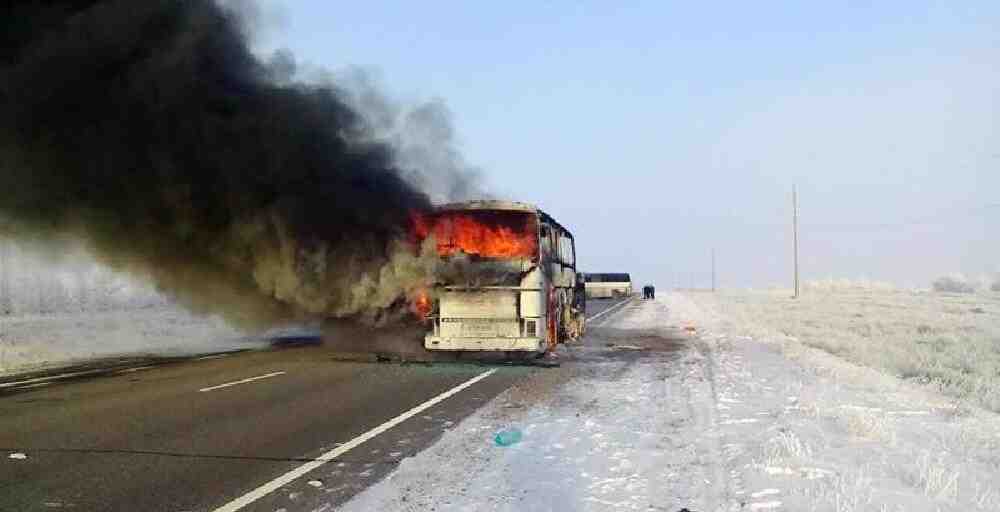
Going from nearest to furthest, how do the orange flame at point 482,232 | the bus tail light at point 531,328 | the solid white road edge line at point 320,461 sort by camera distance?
the solid white road edge line at point 320,461 → the bus tail light at point 531,328 → the orange flame at point 482,232

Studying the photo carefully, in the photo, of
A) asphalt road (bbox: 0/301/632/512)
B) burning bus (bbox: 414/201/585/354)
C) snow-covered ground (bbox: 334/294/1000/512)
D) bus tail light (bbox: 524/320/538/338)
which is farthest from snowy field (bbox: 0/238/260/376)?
snow-covered ground (bbox: 334/294/1000/512)

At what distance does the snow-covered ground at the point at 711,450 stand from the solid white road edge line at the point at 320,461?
29.4 inches

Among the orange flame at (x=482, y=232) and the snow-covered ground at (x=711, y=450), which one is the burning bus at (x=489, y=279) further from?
the snow-covered ground at (x=711, y=450)

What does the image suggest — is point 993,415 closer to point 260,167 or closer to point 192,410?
point 192,410

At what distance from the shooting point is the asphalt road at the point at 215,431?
610cm

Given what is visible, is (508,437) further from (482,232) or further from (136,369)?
(136,369)

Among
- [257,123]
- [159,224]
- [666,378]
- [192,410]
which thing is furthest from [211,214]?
[666,378]

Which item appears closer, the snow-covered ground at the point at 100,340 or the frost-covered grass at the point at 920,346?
the frost-covered grass at the point at 920,346

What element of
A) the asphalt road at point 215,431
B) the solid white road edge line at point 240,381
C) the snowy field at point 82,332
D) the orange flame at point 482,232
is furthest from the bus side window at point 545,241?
the snowy field at point 82,332

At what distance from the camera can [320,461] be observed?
7.18 m

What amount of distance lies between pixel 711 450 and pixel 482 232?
8953 millimetres

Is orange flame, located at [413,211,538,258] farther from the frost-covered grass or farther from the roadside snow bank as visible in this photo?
the frost-covered grass

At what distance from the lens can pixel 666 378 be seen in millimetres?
13602

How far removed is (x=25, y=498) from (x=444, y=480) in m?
3.02
